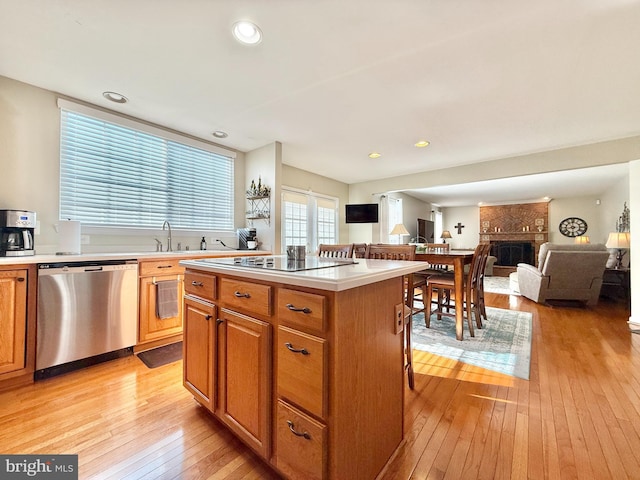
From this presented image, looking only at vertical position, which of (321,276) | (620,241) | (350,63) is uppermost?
(350,63)

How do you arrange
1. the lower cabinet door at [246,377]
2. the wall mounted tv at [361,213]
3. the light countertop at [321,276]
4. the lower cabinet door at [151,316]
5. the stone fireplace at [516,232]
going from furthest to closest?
the stone fireplace at [516,232]
the wall mounted tv at [361,213]
the lower cabinet door at [151,316]
the lower cabinet door at [246,377]
the light countertop at [321,276]

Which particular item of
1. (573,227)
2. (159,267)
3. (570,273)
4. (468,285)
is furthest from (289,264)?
(573,227)

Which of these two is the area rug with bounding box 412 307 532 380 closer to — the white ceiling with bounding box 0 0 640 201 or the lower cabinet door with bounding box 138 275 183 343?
the white ceiling with bounding box 0 0 640 201

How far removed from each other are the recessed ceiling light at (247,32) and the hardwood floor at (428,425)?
7.91ft

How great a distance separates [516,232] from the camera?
859 centimetres

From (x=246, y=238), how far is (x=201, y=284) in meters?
2.40

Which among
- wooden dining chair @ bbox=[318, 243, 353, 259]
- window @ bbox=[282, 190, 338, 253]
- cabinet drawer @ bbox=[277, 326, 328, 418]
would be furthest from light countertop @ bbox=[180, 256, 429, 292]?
window @ bbox=[282, 190, 338, 253]

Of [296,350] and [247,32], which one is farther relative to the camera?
[247,32]

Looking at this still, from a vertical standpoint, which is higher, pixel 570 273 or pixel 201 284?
pixel 201 284

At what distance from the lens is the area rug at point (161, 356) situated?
229 cm

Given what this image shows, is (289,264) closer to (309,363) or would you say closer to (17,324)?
(309,363)

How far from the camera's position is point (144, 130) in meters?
3.06

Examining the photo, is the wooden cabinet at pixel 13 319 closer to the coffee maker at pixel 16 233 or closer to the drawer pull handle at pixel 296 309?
the coffee maker at pixel 16 233

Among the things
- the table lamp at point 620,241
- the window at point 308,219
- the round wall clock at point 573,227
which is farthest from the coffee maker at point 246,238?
the round wall clock at point 573,227
